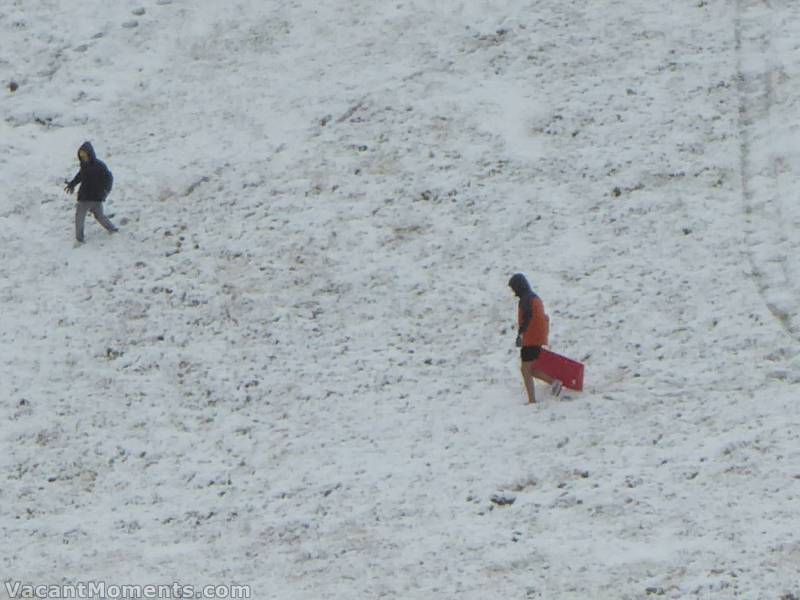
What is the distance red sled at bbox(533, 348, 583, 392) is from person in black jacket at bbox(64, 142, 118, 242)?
25.3ft

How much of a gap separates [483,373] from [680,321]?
8.39ft

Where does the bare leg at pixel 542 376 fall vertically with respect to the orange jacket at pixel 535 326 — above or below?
below

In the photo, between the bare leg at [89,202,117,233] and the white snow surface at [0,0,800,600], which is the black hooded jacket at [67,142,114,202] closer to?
the bare leg at [89,202,117,233]

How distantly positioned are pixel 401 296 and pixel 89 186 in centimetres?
515

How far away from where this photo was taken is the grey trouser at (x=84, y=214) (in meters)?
19.3

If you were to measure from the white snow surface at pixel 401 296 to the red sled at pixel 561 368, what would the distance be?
0.29 metres

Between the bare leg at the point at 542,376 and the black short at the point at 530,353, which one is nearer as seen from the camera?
the black short at the point at 530,353

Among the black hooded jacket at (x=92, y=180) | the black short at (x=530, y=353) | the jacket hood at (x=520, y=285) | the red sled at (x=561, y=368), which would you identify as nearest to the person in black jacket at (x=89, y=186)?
the black hooded jacket at (x=92, y=180)

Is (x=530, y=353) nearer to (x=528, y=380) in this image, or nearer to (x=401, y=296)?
(x=528, y=380)

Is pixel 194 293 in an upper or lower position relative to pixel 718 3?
lower

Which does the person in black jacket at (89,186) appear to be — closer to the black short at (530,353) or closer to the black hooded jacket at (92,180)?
the black hooded jacket at (92,180)

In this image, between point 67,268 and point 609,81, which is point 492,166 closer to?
point 609,81

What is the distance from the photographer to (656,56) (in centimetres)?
2150

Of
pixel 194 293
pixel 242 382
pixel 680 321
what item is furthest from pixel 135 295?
pixel 680 321
